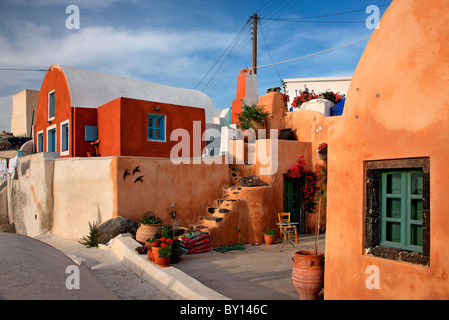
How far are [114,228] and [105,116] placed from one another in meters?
5.65

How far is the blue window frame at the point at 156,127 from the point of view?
533 inches

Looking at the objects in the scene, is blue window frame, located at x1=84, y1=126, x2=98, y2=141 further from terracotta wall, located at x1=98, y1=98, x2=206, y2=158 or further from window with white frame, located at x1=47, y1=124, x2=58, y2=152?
window with white frame, located at x1=47, y1=124, x2=58, y2=152

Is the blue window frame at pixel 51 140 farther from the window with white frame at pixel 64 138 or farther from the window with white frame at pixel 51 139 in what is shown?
the window with white frame at pixel 64 138

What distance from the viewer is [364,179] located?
4.45 metres

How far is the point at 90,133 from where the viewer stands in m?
14.1

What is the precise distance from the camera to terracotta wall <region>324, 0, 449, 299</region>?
362cm

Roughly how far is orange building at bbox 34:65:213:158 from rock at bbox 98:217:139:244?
11.3 feet

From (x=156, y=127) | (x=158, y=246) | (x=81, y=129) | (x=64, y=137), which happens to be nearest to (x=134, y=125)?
(x=156, y=127)

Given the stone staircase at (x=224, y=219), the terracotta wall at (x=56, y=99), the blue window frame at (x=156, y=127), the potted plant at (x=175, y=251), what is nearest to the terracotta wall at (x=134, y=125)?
the blue window frame at (x=156, y=127)

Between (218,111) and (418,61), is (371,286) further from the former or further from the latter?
(218,111)

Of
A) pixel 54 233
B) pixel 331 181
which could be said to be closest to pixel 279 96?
pixel 54 233

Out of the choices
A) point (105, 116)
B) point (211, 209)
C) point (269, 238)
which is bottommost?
point (269, 238)

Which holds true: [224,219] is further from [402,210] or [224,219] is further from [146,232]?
[402,210]

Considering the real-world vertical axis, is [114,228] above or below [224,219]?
below
